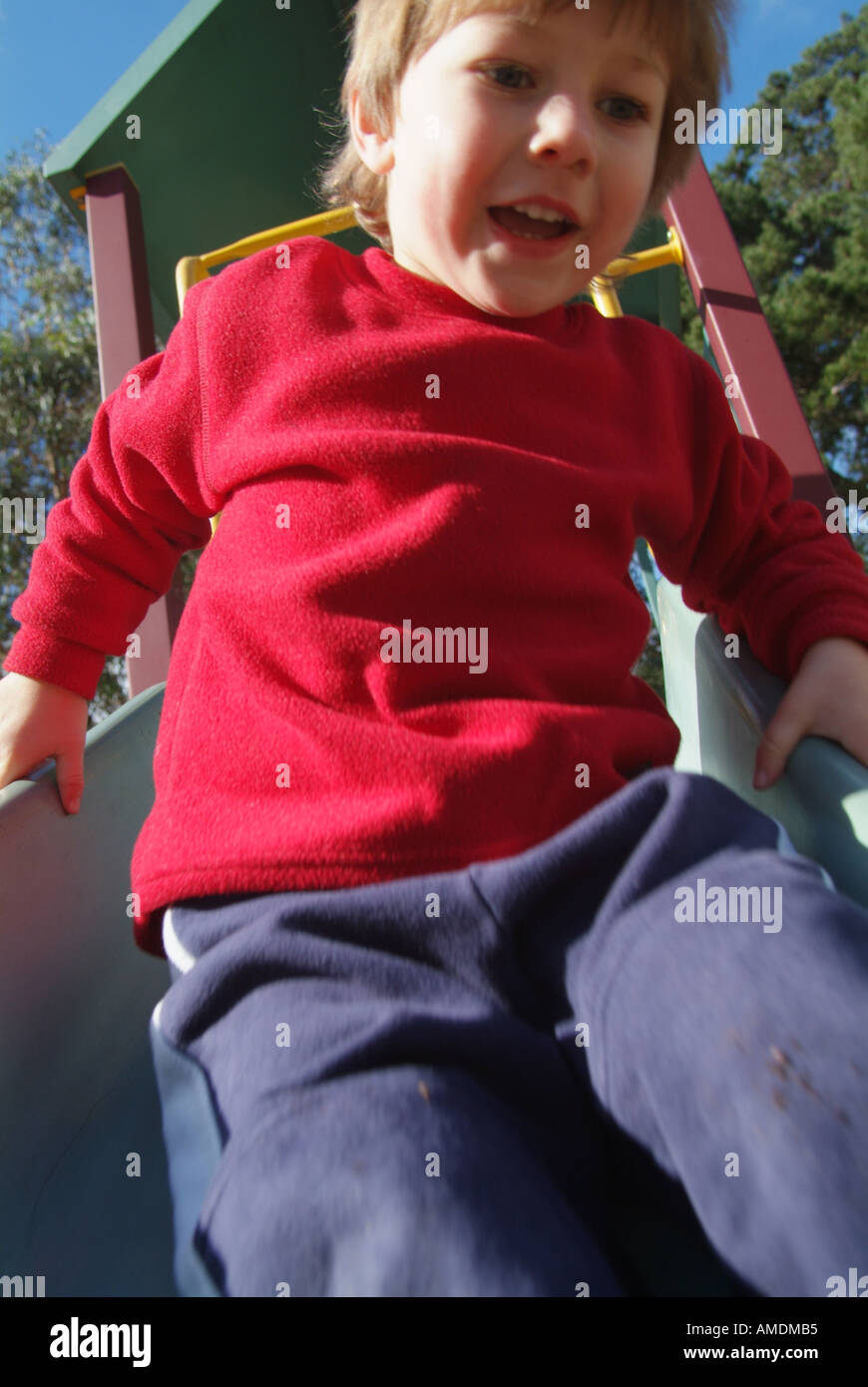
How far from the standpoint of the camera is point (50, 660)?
2.48ft

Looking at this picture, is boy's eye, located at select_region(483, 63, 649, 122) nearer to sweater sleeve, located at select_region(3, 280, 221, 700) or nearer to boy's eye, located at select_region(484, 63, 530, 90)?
boy's eye, located at select_region(484, 63, 530, 90)

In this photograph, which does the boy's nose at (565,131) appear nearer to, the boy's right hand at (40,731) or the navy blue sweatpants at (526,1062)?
the navy blue sweatpants at (526,1062)

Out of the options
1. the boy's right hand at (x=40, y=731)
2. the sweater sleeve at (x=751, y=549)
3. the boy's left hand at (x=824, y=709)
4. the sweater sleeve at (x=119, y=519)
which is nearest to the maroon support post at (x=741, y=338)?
the sweater sleeve at (x=751, y=549)

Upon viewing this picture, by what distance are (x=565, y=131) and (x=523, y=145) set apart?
0.03m

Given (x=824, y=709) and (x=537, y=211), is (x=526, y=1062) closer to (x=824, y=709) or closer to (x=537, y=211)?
(x=824, y=709)

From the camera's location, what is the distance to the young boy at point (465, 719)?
43 cm

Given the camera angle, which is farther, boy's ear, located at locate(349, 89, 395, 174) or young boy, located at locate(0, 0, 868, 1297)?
boy's ear, located at locate(349, 89, 395, 174)

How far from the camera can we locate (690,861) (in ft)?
1.81

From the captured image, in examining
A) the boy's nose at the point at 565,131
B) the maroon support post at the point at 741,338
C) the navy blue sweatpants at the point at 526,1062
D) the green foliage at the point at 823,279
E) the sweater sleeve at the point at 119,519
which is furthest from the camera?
the green foliage at the point at 823,279

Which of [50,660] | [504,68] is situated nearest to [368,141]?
[504,68]

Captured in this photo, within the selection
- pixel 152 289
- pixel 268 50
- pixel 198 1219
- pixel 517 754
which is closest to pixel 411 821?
pixel 517 754

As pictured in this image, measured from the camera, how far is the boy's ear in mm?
792

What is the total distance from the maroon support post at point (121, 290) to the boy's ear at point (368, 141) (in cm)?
61

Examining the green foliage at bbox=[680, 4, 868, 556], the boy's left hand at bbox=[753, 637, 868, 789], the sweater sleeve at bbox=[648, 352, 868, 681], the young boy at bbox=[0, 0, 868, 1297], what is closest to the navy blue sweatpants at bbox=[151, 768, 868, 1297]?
the young boy at bbox=[0, 0, 868, 1297]
